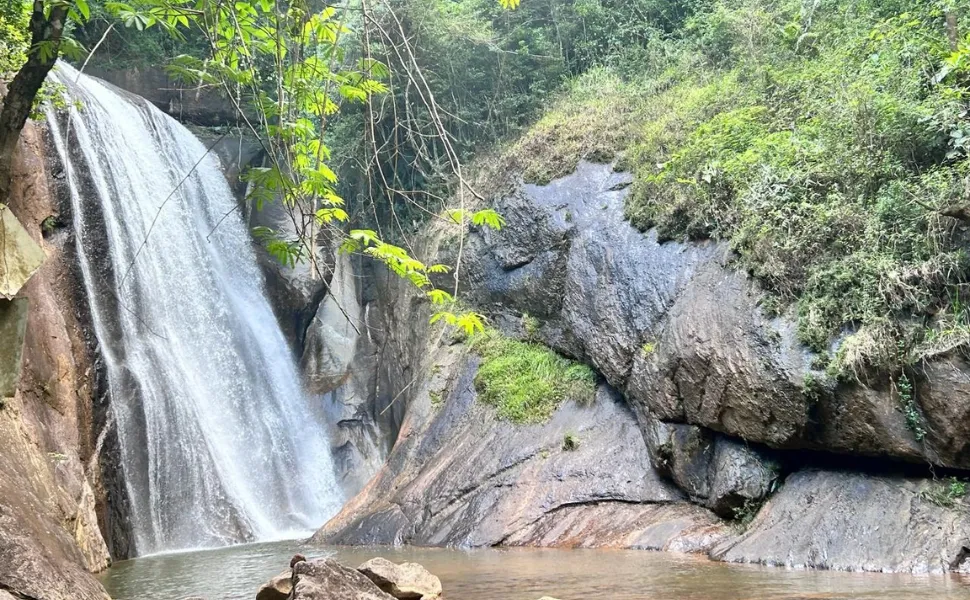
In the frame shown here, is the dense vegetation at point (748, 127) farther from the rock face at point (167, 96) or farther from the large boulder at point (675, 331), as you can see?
the rock face at point (167, 96)

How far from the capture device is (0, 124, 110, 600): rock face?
16.4 feet

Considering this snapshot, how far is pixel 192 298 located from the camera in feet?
51.5

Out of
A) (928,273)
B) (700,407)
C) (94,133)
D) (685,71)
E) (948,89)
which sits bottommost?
(700,407)

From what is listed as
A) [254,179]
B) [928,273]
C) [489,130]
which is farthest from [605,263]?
[254,179]

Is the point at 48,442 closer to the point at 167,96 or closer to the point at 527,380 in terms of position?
the point at 527,380

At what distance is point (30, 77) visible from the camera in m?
4.15

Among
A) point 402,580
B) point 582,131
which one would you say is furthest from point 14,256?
point 582,131

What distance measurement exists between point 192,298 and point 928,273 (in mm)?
13591

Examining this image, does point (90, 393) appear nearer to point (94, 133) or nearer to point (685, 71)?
point (94, 133)

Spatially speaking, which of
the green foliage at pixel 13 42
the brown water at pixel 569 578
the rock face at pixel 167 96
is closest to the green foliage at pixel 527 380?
the brown water at pixel 569 578

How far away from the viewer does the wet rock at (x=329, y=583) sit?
4.36 m

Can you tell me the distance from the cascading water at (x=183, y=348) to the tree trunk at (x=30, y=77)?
761cm

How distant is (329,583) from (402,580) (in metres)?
0.99

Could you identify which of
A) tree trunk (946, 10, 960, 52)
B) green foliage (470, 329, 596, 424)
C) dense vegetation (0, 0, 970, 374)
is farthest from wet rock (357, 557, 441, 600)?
tree trunk (946, 10, 960, 52)
